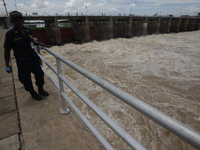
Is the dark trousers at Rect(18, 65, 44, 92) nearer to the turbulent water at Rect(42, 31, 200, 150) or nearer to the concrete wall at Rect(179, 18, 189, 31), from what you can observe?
the turbulent water at Rect(42, 31, 200, 150)

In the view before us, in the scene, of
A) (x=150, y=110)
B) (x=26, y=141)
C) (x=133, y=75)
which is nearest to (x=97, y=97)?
(x=133, y=75)

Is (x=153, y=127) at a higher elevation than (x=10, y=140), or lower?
lower

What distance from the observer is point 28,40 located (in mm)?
2418

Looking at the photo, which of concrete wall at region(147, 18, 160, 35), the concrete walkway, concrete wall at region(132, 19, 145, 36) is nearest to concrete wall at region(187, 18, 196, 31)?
concrete wall at region(147, 18, 160, 35)

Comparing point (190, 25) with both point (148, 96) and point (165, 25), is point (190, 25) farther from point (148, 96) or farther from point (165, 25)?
point (148, 96)

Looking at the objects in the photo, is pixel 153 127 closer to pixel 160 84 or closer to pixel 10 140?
pixel 160 84

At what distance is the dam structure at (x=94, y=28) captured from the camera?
1980 centimetres

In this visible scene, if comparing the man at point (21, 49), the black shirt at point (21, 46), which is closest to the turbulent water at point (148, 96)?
the man at point (21, 49)

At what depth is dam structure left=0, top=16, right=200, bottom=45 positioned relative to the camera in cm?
1980

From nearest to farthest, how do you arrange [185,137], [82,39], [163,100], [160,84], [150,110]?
[185,137] < [150,110] < [163,100] < [160,84] < [82,39]

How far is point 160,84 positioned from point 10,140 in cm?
657

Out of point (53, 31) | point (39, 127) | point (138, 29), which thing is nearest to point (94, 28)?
point (53, 31)

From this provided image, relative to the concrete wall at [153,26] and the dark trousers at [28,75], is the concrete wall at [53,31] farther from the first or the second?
the concrete wall at [153,26]

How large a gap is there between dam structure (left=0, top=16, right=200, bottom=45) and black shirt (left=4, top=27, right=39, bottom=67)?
18.5 meters
